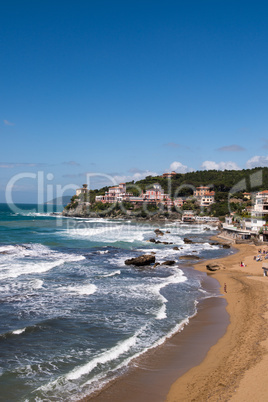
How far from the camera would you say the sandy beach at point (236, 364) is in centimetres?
1053

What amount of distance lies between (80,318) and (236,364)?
9369 millimetres

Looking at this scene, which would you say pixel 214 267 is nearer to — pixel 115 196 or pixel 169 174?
pixel 115 196

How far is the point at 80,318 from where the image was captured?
1833 cm

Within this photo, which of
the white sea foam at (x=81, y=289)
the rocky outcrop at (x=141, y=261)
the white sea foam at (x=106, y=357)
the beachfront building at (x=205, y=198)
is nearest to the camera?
the white sea foam at (x=106, y=357)

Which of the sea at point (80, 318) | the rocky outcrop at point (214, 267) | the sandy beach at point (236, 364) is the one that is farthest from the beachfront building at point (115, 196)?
the sandy beach at point (236, 364)

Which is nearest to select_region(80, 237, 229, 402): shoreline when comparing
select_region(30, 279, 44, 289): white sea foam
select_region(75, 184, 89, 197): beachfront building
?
select_region(30, 279, 44, 289): white sea foam

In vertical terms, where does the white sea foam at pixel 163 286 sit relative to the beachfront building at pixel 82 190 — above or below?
below

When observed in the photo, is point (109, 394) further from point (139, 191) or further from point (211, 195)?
point (139, 191)

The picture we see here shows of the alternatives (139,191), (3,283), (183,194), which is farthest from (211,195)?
(3,283)

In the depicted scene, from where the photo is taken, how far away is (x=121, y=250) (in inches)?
1868

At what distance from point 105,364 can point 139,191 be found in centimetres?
14678

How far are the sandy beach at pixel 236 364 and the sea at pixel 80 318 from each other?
2.58 meters

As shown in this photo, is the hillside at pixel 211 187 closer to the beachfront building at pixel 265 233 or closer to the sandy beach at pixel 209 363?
the beachfront building at pixel 265 233

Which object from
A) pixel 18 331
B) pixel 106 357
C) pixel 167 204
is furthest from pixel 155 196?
pixel 106 357
